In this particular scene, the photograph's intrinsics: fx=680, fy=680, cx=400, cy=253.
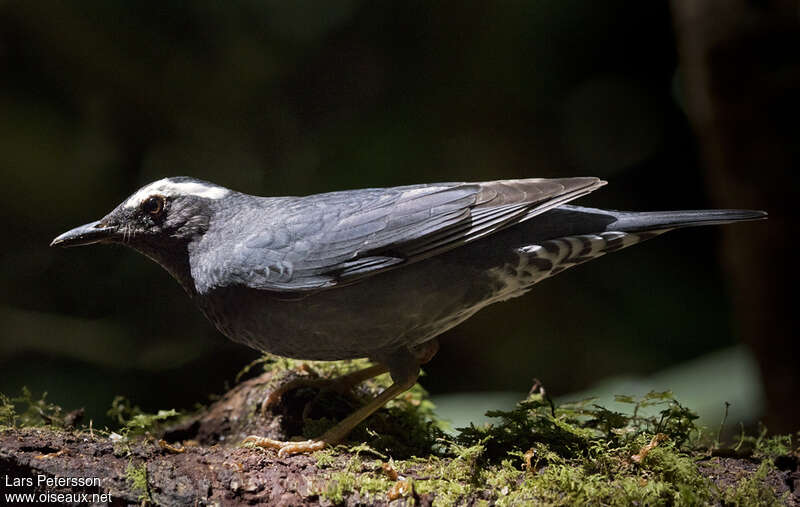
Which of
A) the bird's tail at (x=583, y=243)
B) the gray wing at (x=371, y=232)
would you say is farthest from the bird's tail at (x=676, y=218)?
the gray wing at (x=371, y=232)

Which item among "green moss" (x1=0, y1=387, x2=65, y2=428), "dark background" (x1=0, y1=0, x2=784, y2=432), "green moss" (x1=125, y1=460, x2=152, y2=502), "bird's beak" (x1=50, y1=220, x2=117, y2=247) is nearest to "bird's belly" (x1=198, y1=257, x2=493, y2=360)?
"bird's beak" (x1=50, y1=220, x2=117, y2=247)

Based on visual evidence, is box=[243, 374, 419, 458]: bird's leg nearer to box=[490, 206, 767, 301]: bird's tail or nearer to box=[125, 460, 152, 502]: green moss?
box=[125, 460, 152, 502]: green moss

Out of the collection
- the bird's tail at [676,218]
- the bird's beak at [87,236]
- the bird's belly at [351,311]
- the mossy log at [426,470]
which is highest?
the bird's beak at [87,236]

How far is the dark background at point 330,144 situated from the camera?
587 centimetres

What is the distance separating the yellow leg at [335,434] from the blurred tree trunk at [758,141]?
146 inches

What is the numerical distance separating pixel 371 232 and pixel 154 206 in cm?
128

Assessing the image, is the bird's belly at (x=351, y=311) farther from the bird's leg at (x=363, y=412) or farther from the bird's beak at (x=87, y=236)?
the bird's beak at (x=87, y=236)

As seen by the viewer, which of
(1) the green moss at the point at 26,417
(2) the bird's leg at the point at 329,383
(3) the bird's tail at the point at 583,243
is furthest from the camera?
(2) the bird's leg at the point at 329,383

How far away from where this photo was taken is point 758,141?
5684 mm

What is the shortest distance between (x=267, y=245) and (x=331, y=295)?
0.44 meters

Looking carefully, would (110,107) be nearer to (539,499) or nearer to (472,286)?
(472,286)

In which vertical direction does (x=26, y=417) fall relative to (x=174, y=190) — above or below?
below

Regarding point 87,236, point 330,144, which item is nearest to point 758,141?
point 330,144

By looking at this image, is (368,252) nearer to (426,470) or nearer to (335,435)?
(335,435)
